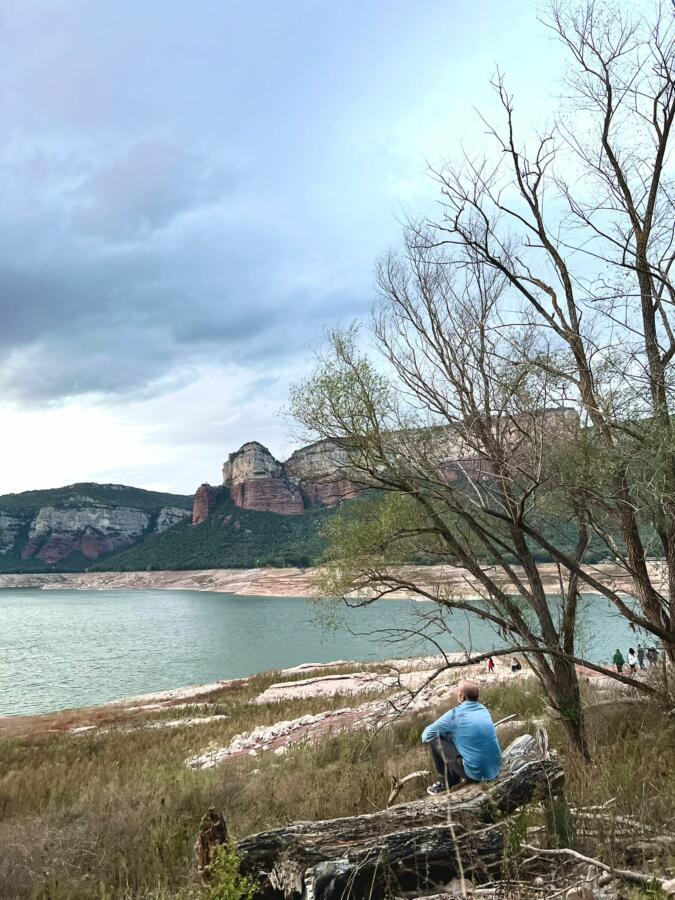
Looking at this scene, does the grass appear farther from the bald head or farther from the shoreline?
the shoreline

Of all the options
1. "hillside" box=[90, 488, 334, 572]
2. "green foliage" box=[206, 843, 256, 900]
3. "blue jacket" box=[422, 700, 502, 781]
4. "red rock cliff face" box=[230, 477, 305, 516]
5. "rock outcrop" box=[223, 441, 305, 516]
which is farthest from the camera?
Result: "rock outcrop" box=[223, 441, 305, 516]

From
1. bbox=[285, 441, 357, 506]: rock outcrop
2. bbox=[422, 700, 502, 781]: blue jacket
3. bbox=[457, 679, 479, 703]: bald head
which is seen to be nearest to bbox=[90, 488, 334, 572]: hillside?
bbox=[285, 441, 357, 506]: rock outcrop

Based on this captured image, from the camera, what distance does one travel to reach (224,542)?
157 meters

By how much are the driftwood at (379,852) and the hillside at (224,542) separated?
398ft

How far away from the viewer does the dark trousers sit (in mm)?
5129

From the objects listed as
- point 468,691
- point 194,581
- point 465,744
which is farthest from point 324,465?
point 194,581

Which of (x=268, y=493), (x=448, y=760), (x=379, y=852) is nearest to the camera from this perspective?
(x=379, y=852)

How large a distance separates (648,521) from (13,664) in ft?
141

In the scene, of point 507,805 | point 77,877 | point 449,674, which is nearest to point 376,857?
point 507,805

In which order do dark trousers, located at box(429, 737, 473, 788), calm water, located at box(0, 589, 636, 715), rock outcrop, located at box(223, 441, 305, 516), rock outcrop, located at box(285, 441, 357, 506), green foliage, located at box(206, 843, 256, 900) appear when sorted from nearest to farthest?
green foliage, located at box(206, 843, 256, 900) → dark trousers, located at box(429, 737, 473, 788) → rock outcrop, located at box(285, 441, 357, 506) → calm water, located at box(0, 589, 636, 715) → rock outcrop, located at box(223, 441, 305, 516)

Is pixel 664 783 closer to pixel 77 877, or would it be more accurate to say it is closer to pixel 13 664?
pixel 77 877

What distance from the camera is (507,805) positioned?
412 centimetres

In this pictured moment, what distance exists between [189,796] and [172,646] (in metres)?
42.1

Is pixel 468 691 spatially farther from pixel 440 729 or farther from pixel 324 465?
pixel 324 465
